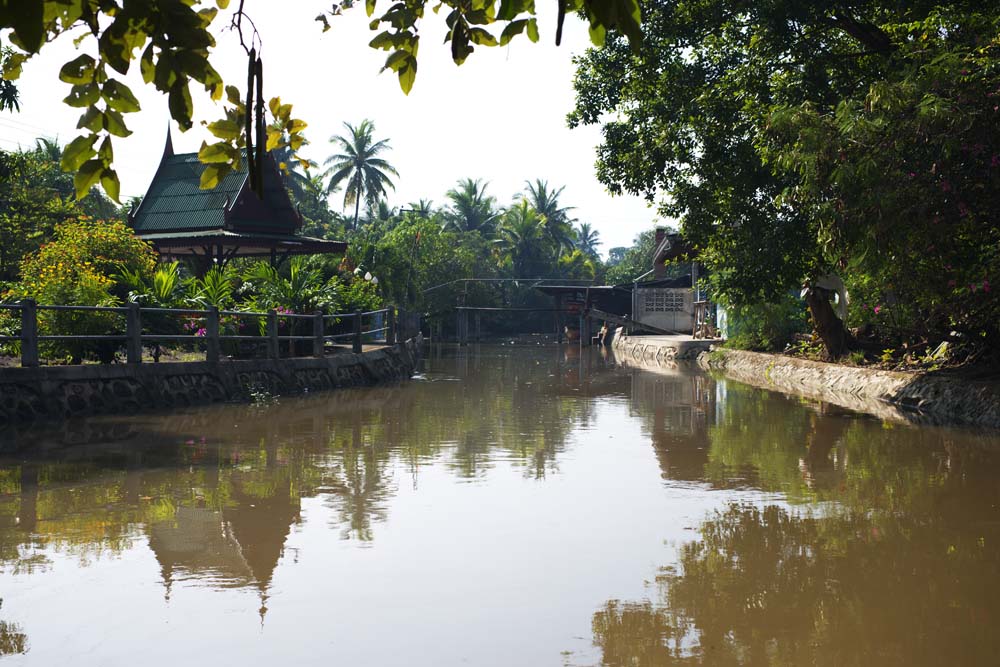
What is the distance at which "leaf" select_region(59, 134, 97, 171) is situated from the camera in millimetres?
2438

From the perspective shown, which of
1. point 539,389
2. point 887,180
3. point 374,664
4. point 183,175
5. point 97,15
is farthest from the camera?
point 183,175

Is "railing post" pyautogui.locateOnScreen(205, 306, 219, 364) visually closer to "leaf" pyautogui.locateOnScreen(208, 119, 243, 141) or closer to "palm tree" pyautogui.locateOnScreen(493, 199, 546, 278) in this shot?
"leaf" pyautogui.locateOnScreen(208, 119, 243, 141)

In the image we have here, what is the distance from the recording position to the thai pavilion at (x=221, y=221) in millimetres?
26328

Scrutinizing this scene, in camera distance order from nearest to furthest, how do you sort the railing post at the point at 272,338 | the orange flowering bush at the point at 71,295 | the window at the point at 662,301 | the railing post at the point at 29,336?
1. the railing post at the point at 29,336
2. the orange flowering bush at the point at 71,295
3. the railing post at the point at 272,338
4. the window at the point at 662,301

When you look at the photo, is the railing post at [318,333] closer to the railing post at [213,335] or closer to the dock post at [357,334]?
the dock post at [357,334]

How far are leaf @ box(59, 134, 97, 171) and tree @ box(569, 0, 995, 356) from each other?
12484 mm

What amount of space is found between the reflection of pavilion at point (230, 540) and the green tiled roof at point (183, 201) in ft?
70.8

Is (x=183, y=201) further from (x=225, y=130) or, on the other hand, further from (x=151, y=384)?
(x=225, y=130)

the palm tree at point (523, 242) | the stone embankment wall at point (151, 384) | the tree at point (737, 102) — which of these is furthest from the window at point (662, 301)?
the stone embankment wall at point (151, 384)

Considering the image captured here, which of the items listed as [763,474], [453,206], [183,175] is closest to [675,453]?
[763,474]

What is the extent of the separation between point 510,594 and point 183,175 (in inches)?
1158

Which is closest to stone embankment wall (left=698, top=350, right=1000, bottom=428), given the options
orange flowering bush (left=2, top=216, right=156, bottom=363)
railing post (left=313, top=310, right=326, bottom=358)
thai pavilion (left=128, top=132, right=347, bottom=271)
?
railing post (left=313, top=310, right=326, bottom=358)

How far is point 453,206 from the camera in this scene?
70.3 metres

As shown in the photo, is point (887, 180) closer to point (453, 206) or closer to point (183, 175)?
point (183, 175)
